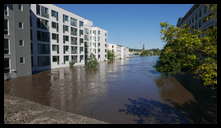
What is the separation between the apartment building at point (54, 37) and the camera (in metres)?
30.0

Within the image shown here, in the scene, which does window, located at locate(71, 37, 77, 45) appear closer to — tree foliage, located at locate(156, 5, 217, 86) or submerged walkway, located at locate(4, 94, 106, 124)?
submerged walkway, located at locate(4, 94, 106, 124)

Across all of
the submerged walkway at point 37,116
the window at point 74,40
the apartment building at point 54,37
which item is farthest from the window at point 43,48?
the submerged walkway at point 37,116

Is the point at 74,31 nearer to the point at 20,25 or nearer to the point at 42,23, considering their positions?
the point at 42,23

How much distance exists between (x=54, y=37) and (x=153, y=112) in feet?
104

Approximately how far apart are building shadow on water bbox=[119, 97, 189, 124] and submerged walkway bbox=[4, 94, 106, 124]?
8.56ft

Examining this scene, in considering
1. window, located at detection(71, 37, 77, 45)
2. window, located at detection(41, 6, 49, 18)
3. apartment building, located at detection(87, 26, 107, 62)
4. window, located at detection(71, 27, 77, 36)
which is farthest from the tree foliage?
apartment building, located at detection(87, 26, 107, 62)

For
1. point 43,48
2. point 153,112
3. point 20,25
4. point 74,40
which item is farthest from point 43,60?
point 153,112

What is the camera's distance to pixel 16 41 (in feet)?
68.8

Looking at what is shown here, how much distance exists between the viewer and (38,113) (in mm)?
8742

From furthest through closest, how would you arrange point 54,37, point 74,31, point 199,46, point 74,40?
point 74,40 < point 74,31 < point 54,37 < point 199,46

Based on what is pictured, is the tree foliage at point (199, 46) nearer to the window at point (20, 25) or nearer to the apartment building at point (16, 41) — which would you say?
the apartment building at point (16, 41)

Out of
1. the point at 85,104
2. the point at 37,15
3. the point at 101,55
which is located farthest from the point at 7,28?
the point at 101,55

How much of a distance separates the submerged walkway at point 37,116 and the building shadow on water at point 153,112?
261 cm
